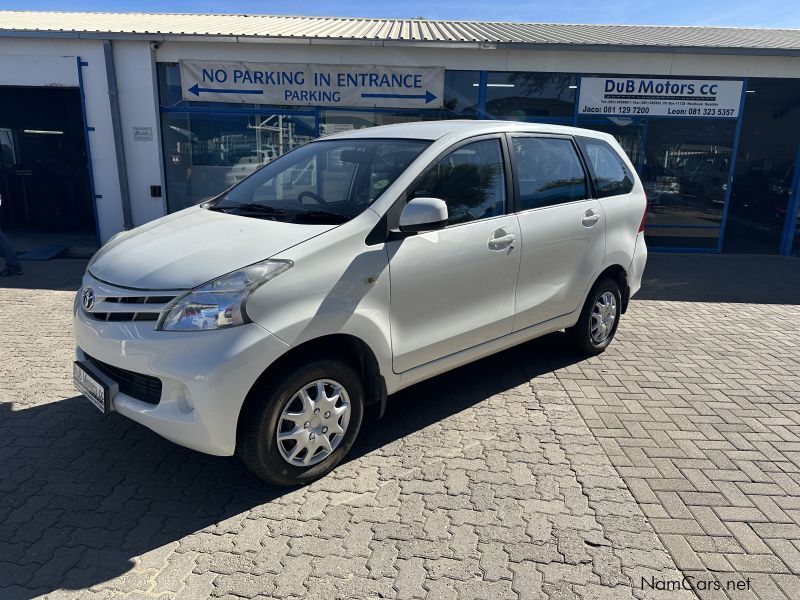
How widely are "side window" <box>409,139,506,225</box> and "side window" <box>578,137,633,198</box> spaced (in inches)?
47.1

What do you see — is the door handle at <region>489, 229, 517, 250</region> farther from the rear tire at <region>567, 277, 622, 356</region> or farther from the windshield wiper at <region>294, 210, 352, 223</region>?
the rear tire at <region>567, 277, 622, 356</region>

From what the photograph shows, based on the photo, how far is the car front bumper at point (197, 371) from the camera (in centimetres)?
271

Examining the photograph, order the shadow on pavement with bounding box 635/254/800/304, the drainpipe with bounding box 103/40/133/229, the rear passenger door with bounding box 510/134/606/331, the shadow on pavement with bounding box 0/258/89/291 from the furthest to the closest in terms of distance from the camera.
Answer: the drainpipe with bounding box 103/40/133/229 → the shadow on pavement with bounding box 635/254/800/304 → the shadow on pavement with bounding box 0/258/89/291 → the rear passenger door with bounding box 510/134/606/331

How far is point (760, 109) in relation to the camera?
48.0 feet

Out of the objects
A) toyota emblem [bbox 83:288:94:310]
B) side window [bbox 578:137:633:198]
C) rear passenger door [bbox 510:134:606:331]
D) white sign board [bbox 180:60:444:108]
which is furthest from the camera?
white sign board [bbox 180:60:444:108]

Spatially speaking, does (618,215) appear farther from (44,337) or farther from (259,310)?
(44,337)

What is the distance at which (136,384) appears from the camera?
298 cm

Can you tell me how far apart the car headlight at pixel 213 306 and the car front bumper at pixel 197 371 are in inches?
1.6

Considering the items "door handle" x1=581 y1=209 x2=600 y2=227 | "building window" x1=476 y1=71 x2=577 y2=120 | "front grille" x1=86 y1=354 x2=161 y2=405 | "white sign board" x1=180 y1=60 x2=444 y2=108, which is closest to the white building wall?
"white sign board" x1=180 y1=60 x2=444 y2=108

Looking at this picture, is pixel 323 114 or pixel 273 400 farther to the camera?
pixel 323 114

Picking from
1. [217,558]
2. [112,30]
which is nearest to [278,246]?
[217,558]

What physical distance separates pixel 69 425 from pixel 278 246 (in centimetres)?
205

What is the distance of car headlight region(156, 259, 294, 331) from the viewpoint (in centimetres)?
276

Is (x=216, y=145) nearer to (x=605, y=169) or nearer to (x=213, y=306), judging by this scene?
(x=605, y=169)
